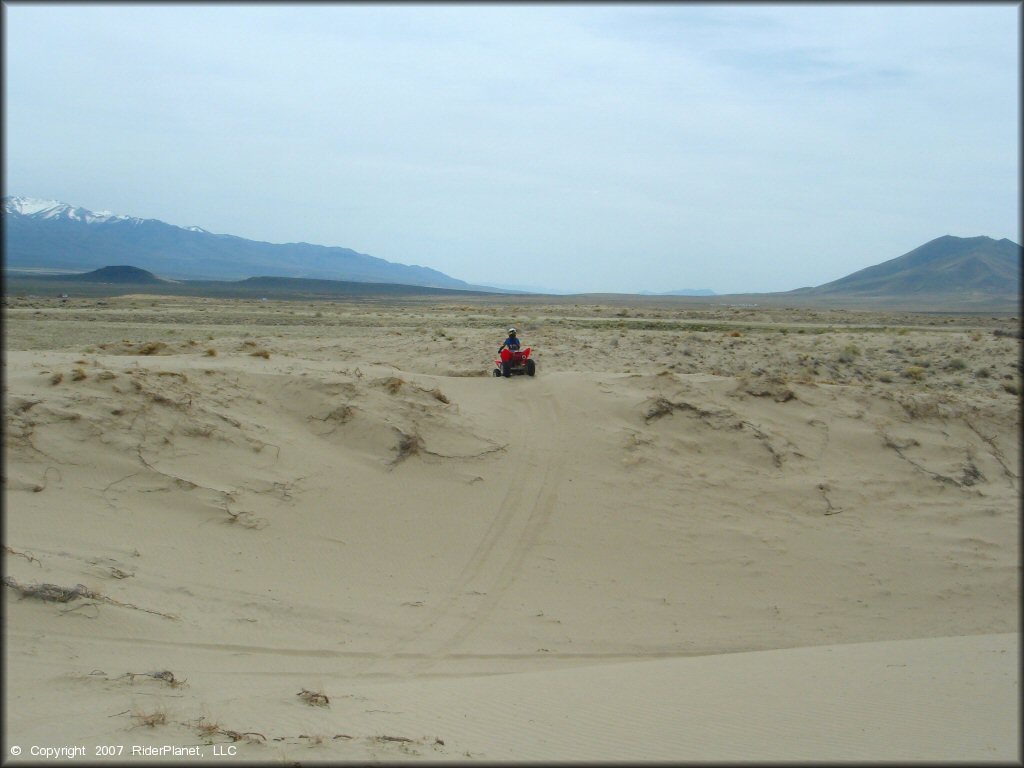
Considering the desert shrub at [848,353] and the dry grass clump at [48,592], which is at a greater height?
the desert shrub at [848,353]

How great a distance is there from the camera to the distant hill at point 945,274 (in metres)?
Result: 109

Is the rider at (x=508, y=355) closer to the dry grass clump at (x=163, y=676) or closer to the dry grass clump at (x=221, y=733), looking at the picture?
the dry grass clump at (x=163, y=676)

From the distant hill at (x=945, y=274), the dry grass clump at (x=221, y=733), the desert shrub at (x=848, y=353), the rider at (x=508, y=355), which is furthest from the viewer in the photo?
the distant hill at (x=945, y=274)

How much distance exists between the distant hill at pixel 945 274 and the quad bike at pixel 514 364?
333 ft

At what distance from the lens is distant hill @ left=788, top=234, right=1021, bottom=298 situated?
4277 inches

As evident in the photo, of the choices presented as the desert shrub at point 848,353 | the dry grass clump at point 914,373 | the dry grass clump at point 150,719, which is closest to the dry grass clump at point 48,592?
the dry grass clump at point 150,719

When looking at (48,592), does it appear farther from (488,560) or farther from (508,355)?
(508,355)

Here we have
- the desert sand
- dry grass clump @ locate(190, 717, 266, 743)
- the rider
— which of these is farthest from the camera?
the rider

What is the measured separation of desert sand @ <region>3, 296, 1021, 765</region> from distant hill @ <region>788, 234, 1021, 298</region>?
102 meters

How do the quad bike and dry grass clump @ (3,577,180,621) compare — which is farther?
the quad bike

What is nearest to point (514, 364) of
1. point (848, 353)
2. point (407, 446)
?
point (407, 446)

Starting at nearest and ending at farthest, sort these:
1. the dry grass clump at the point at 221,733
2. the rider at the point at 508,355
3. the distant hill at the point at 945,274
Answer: the dry grass clump at the point at 221,733
the rider at the point at 508,355
the distant hill at the point at 945,274

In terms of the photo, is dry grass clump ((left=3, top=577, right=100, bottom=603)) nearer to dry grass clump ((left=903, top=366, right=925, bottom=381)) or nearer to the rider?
the rider

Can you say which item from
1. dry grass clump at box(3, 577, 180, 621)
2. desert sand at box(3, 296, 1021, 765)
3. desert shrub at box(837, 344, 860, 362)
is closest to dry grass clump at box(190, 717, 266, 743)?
desert sand at box(3, 296, 1021, 765)
